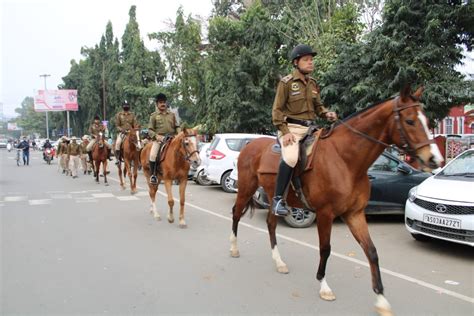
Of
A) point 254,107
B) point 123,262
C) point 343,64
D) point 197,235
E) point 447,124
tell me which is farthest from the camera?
point 447,124

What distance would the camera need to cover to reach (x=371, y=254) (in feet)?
14.0

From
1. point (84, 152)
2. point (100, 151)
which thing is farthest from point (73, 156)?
point (100, 151)

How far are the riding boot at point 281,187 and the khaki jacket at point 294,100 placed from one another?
44cm

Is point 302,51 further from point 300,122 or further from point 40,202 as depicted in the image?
point 40,202

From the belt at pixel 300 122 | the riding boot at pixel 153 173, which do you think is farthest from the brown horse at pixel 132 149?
the belt at pixel 300 122

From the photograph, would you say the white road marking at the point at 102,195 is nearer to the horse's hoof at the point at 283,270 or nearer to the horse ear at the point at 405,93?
the horse's hoof at the point at 283,270

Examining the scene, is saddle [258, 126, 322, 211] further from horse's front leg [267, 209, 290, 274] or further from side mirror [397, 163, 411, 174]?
side mirror [397, 163, 411, 174]

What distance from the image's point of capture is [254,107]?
21.0 meters

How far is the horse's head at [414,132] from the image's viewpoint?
387cm

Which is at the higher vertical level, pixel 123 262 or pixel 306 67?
pixel 306 67

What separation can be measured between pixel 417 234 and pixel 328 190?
123 inches

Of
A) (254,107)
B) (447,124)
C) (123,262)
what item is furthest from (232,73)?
(447,124)

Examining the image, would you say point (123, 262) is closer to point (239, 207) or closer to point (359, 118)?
point (239, 207)

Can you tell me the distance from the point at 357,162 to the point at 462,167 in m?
3.75
